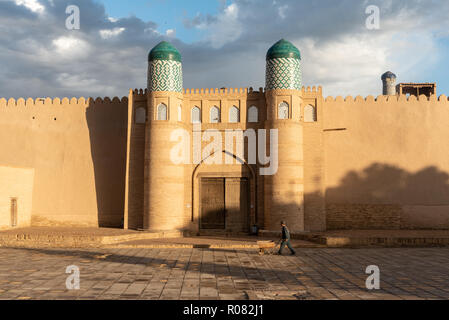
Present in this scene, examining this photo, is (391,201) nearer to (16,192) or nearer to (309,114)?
(309,114)

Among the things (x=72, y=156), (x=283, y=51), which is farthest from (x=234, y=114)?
(x=72, y=156)

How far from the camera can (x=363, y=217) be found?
19.3 m

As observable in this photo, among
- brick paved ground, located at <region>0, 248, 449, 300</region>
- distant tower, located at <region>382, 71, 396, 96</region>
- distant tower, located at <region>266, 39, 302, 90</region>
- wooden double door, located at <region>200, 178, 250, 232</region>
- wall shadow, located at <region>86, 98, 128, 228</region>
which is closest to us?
brick paved ground, located at <region>0, 248, 449, 300</region>

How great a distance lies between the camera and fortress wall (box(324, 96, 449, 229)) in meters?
19.2

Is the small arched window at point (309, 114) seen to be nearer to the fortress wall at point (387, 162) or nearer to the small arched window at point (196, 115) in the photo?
the fortress wall at point (387, 162)

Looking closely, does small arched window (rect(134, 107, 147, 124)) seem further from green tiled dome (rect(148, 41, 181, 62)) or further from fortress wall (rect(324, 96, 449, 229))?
fortress wall (rect(324, 96, 449, 229))

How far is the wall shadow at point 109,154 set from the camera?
20.1 m

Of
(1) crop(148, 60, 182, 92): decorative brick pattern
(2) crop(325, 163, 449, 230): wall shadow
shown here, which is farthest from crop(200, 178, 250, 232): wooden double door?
(1) crop(148, 60, 182, 92): decorative brick pattern

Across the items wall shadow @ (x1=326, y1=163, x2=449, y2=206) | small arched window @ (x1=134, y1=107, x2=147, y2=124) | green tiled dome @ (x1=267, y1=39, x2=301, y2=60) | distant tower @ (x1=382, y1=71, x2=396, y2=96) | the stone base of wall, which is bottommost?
the stone base of wall

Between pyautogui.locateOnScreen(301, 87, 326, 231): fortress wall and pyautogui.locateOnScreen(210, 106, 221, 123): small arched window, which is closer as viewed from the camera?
pyautogui.locateOnScreen(301, 87, 326, 231): fortress wall

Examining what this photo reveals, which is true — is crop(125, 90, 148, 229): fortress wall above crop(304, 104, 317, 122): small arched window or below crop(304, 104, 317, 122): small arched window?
below

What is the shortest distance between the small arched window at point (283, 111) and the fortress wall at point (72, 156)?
23.2ft
